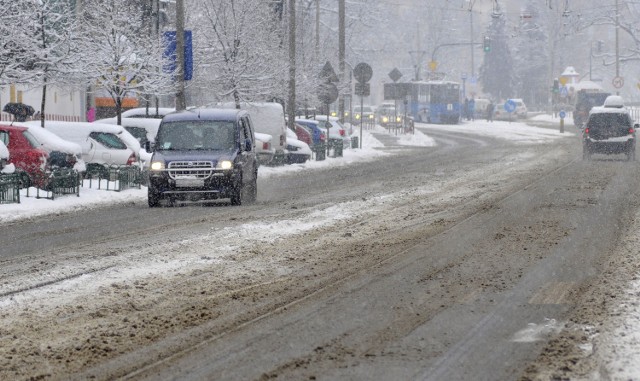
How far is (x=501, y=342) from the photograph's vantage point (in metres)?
8.66

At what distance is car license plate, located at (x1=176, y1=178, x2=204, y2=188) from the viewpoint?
21.6m

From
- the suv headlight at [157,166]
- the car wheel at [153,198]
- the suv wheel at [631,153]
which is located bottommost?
the car wheel at [153,198]

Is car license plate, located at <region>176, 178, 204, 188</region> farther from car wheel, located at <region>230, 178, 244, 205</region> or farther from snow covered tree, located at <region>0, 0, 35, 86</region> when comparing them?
snow covered tree, located at <region>0, 0, 35, 86</region>

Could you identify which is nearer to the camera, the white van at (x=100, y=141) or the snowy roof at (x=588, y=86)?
the white van at (x=100, y=141)

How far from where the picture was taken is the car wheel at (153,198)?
2166cm

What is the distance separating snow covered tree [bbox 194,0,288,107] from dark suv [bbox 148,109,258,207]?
53.8ft

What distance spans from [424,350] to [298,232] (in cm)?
825

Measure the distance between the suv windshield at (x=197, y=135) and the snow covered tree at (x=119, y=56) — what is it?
363 inches

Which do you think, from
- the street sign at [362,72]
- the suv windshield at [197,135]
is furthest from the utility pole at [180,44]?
the street sign at [362,72]

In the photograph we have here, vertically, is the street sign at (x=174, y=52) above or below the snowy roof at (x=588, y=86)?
below

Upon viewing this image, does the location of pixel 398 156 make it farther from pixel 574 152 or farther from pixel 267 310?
pixel 267 310

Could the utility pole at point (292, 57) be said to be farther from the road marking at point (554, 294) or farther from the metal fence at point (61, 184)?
the road marking at point (554, 294)

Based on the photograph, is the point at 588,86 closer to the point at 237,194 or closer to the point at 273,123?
the point at 273,123

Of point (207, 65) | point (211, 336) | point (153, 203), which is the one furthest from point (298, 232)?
point (207, 65)
